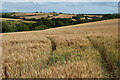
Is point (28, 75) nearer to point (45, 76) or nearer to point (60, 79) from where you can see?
point (45, 76)

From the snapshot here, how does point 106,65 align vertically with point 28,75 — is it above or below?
below

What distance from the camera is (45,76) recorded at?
1744 mm

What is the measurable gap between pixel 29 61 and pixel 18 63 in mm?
214

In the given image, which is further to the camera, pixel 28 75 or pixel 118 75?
pixel 118 75

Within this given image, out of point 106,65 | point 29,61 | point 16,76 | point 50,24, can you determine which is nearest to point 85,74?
point 16,76

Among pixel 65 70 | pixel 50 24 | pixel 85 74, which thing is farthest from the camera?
pixel 50 24

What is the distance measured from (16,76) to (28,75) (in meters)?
0.24

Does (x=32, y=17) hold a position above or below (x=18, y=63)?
above

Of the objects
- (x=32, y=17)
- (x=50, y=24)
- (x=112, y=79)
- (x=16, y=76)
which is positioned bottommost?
(x=112, y=79)

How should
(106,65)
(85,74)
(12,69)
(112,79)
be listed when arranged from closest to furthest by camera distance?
1. (85,74)
2. (12,69)
3. (112,79)
4. (106,65)

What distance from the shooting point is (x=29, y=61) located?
2.56 m

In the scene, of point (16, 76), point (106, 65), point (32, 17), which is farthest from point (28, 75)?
point (32, 17)

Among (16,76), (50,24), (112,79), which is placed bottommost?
(112,79)

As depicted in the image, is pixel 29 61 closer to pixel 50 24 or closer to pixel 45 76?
pixel 45 76
